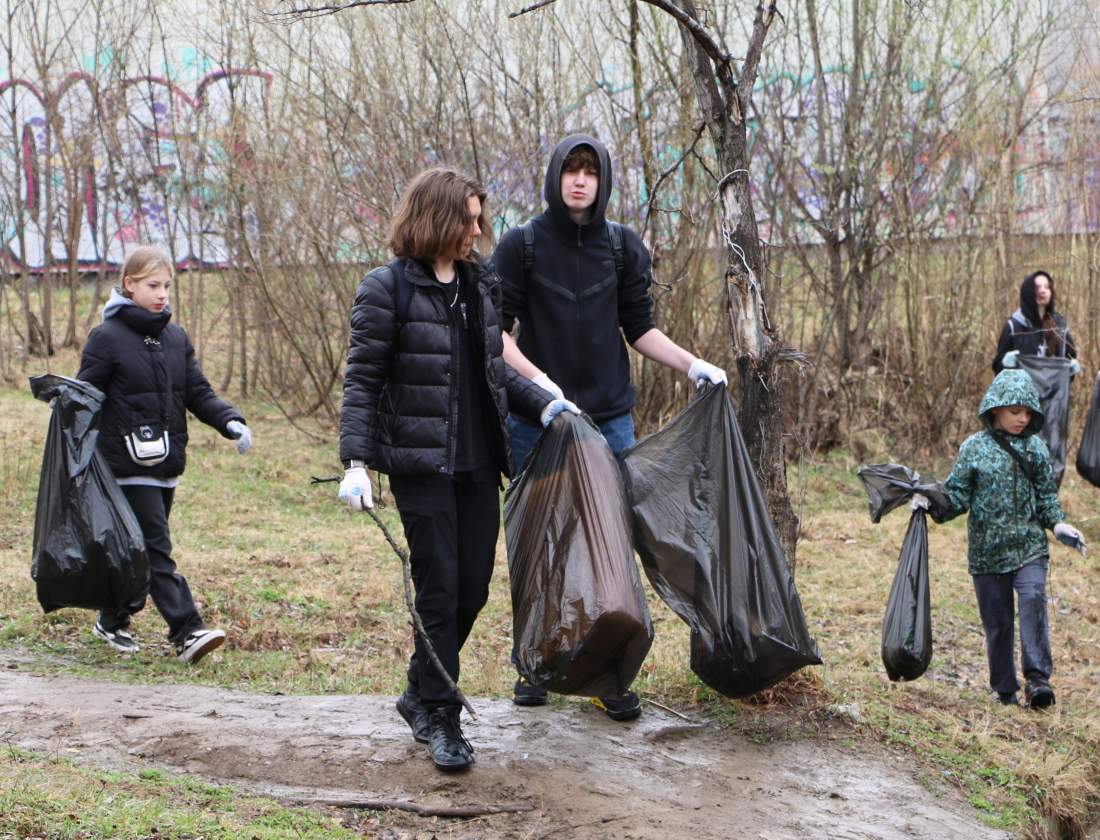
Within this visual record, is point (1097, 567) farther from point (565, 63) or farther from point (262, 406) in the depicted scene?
point (262, 406)

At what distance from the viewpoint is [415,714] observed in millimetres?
3773

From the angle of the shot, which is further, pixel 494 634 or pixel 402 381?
pixel 494 634

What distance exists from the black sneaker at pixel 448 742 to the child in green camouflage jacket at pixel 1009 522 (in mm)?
2283

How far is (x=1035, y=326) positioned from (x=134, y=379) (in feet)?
21.5

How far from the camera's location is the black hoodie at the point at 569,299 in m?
4.07

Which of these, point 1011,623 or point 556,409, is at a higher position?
point 556,409

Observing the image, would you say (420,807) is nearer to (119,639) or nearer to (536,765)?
(536,765)

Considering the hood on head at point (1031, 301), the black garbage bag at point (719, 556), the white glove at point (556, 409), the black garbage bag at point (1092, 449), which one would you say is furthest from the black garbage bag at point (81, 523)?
the hood on head at point (1031, 301)

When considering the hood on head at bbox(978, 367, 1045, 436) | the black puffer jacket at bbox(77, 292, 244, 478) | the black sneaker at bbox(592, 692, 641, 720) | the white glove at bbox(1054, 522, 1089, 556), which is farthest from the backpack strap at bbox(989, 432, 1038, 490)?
the black puffer jacket at bbox(77, 292, 244, 478)

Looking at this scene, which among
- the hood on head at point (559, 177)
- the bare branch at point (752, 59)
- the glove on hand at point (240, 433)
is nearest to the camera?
the hood on head at point (559, 177)

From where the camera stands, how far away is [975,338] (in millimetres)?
10328

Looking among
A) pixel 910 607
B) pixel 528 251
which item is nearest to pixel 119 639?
pixel 528 251

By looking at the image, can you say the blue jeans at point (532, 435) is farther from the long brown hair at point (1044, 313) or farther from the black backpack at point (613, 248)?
the long brown hair at point (1044, 313)

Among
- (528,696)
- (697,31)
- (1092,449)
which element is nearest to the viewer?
(697,31)
